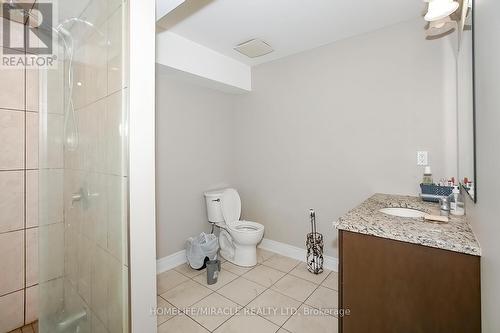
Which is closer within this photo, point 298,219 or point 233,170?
point 298,219

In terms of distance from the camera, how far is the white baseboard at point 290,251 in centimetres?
236

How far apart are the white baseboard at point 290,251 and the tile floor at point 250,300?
0.09 m

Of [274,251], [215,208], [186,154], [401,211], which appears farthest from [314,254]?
[186,154]

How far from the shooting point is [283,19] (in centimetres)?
194

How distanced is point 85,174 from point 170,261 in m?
1.47

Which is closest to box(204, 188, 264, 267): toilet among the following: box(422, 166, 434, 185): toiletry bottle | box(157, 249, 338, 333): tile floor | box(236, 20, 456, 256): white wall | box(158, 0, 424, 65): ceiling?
box(157, 249, 338, 333): tile floor

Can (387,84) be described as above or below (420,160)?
above

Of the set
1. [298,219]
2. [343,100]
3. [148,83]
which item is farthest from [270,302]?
[343,100]

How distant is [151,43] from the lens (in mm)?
1145

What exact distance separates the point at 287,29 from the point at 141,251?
6.89 feet

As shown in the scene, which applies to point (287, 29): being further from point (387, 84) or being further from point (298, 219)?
point (298, 219)

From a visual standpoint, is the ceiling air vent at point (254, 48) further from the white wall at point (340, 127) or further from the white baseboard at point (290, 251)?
the white baseboard at point (290, 251)

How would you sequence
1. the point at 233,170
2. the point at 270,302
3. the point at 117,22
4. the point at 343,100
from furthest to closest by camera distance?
the point at 233,170 < the point at 343,100 < the point at 270,302 < the point at 117,22

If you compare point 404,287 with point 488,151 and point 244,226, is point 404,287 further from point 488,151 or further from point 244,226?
point 244,226
